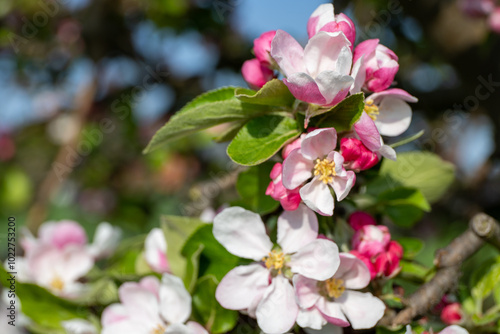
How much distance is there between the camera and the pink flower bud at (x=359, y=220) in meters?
0.58

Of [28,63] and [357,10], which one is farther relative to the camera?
[28,63]

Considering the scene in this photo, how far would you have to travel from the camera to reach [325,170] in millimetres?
503

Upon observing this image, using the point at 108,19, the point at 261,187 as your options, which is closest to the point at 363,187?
the point at 261,187

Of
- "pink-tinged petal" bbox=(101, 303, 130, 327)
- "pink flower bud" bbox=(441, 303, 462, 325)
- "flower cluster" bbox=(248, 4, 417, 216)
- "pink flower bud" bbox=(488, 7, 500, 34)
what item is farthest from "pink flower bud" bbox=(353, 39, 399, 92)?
"pink flower bud" bbox=(488, 7, 500, 34)

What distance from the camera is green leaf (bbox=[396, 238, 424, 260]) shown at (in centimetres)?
65

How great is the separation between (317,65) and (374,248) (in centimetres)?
21

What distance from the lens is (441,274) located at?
0.60m

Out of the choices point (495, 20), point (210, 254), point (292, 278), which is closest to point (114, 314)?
point (210, 254)

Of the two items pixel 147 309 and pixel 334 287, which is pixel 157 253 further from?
pixel 334 287

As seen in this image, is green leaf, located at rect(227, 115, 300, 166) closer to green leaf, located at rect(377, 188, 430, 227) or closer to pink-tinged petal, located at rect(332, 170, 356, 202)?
pink-tinged petal, located at rect(332, 170, 356, 202)

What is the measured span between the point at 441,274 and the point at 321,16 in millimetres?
333

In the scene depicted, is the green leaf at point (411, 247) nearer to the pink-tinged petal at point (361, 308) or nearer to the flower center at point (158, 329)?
the pink-tinged petal at point (361, 308)

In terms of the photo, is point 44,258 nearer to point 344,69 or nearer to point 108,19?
point 344,69

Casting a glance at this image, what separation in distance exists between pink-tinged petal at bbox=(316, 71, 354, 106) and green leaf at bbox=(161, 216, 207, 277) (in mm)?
282
